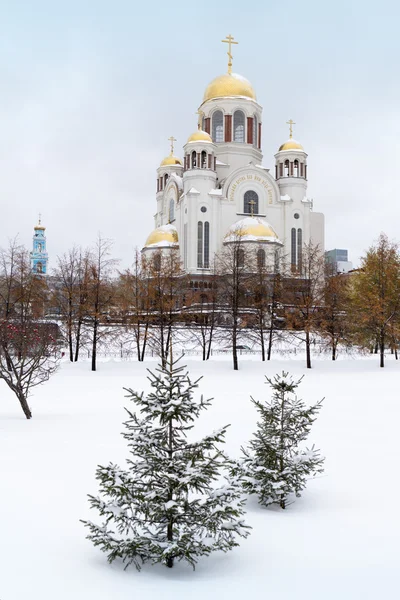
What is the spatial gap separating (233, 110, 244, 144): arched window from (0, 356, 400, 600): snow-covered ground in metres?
44.0

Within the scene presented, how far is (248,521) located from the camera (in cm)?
681

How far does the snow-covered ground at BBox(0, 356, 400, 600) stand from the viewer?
5.00m

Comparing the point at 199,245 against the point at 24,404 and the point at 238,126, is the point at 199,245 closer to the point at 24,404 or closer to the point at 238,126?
the point at 238,126

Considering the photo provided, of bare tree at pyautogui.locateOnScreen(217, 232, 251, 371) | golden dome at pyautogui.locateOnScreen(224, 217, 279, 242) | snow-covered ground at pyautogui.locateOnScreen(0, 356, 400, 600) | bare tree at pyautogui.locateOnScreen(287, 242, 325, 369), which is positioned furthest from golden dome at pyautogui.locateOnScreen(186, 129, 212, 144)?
snow-covered ground at pyautogui.locateOnScreen(0, 356, 400, 600)

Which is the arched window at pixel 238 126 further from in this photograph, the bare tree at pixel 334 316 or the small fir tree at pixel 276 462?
the small fir tree at pixel 276 462

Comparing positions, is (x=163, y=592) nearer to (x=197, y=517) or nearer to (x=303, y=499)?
(x=197, y=517)

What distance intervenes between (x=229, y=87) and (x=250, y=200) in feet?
37.5

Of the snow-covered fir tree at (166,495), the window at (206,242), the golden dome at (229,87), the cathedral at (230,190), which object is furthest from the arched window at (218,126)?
the snow-covered fir tree at (166,495)

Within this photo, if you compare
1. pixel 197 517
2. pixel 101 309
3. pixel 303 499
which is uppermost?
pixel 101 309

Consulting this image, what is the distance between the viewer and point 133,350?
34.6 m

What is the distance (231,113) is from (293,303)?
93.1ft

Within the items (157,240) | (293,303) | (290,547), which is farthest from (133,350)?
(290,547)

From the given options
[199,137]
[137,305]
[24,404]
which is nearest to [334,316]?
[137,305]

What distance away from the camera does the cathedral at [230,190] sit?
157 ft
